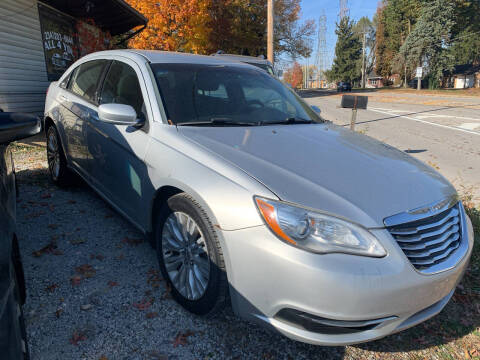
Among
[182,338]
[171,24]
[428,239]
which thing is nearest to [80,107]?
[182,338]

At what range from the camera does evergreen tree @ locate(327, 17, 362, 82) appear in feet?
213

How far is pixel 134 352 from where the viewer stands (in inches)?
82.5

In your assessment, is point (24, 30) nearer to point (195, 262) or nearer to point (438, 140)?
point (195, 262)

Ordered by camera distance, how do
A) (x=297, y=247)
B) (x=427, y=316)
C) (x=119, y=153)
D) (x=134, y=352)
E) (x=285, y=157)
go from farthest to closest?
(x=119, y=153), (x=285, y=157), (x=134, y=352), (x=427, y=316), (x=297, y=247)

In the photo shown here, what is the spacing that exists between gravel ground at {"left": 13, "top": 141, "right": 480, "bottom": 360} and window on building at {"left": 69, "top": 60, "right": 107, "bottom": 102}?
4.88 feet

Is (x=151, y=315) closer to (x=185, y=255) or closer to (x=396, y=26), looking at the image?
(x=185, y=255)

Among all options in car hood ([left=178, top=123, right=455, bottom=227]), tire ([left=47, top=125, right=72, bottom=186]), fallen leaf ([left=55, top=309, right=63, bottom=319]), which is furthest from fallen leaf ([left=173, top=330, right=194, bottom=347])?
tire ([left=47, top=125, right=72, bottom=186])

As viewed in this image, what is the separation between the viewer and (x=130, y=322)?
2.34 meters

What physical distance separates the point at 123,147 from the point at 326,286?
1972mm

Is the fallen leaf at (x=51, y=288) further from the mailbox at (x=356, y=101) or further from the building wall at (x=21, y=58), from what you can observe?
the building wall at (x=21, y=58)

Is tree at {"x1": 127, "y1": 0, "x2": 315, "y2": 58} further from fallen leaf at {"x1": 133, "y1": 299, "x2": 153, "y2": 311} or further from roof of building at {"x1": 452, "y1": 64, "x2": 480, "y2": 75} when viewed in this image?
roof of building at {"x1": 452, "y1": 64, "x2": 480, "y2": 75}

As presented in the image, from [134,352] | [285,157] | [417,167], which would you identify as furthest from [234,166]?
[417,167]

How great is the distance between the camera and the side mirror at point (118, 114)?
260 cm

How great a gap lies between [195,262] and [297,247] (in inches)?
30.8
